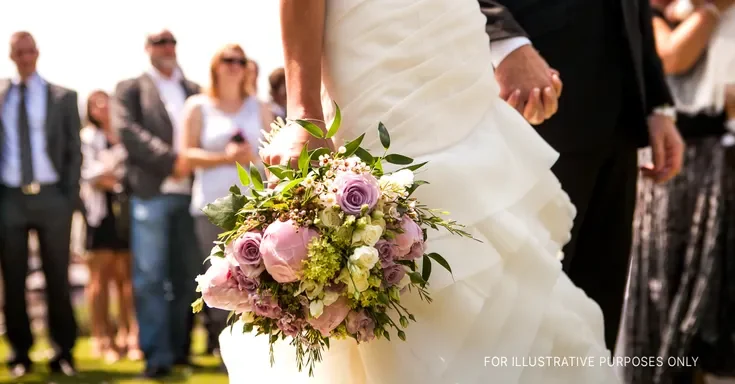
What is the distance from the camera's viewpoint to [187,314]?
23.7 feet

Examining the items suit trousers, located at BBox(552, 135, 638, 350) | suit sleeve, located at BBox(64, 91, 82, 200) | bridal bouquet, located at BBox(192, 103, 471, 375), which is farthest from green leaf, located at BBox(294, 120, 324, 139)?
suit sleeve, located at BBox(64, 91, 82, 200)

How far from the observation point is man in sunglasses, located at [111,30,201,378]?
680 cm

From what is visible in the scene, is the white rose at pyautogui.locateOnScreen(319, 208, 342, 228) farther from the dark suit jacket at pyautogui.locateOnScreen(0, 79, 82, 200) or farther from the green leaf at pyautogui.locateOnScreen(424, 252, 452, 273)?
the dark suit jacket at pyautogui.locateOnScreen(0, 79, 82, 200)

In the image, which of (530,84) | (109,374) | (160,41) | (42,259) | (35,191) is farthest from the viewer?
(42,259)

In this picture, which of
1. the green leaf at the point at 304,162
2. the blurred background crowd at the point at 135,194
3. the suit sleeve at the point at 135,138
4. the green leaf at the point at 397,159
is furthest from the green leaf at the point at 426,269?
the suit sleeve at the point at 135,138

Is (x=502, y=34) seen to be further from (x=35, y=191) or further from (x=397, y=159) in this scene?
(x=35, y=191)

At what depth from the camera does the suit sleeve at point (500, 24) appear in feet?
9.20

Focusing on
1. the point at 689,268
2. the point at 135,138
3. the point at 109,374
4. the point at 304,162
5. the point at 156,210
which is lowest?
the point at 109,374

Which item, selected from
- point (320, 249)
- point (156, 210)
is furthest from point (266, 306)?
point (156, 210)

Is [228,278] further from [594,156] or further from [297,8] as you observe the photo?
[594,156]

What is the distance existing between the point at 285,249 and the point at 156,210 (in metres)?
5.05

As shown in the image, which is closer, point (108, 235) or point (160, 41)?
point (160, 41)

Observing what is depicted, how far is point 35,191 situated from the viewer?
23.6 feet

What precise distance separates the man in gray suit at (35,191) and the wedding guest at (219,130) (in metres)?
1.14
